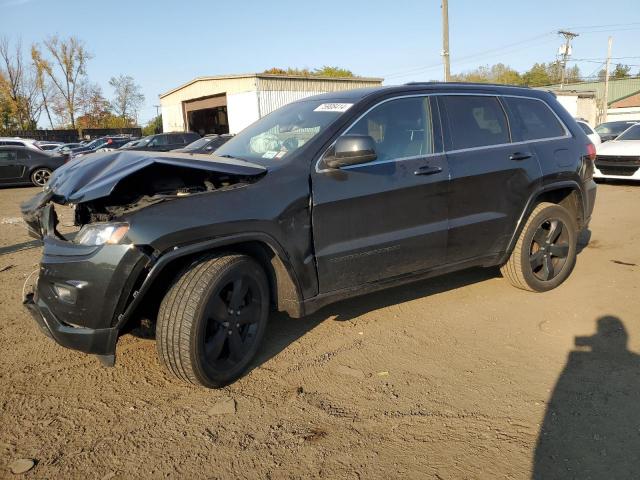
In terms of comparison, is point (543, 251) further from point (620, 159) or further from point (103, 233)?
point (620, 159)

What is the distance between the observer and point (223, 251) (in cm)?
305

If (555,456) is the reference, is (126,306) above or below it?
above

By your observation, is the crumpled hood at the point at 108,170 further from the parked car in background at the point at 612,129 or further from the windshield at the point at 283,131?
the parked car in background at the point at 612,129

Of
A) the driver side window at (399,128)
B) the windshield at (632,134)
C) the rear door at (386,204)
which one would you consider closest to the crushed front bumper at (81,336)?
the rear door at (386,204)

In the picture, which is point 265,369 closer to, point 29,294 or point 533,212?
point 29,294

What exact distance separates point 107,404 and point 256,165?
1.71 meters

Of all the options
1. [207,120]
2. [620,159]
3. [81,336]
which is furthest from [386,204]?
A: [207,120]

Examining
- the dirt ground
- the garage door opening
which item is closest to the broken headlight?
A: the dirt ground

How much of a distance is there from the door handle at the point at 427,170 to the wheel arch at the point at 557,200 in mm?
1111

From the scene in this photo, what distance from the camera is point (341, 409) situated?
9.39 ft

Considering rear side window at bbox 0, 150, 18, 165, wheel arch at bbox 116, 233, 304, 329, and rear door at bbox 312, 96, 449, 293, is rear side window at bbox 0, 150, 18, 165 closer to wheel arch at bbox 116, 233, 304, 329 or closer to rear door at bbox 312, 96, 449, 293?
wheel arch at bbox 116, 233, 304, 329

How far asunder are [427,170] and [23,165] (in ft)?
50.3

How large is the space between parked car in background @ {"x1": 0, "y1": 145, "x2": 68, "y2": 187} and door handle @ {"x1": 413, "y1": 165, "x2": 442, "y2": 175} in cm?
1452

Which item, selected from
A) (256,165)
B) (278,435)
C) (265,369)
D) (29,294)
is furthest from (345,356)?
(29,294)
